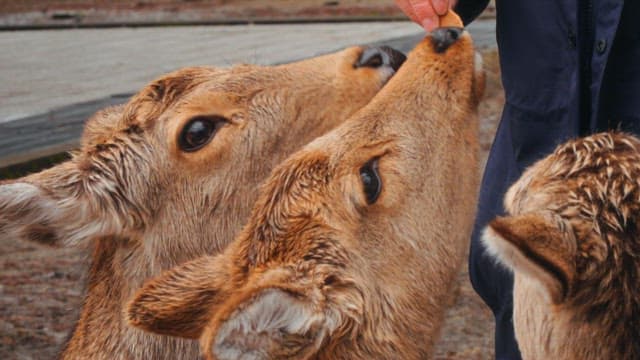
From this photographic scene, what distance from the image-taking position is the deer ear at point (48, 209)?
5.37m

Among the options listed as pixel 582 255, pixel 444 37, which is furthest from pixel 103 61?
pixel 582 255

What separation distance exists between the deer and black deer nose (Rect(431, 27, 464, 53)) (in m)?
0.49

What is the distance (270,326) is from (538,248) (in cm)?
120

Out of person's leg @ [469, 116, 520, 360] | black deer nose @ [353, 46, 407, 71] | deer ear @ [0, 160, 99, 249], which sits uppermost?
black deer nose @ [353, 46, 407, 71]

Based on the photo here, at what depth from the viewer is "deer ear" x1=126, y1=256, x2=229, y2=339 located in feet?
15.3

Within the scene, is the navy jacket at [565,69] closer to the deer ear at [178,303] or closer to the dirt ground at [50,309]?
the deer ear at [178,303]

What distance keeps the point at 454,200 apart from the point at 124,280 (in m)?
1.61

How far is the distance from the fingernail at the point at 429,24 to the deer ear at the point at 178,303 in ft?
4.80

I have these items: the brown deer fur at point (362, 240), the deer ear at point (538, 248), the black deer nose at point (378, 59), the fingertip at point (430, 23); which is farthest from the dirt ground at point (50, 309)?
the deer ear at point (538, 248)

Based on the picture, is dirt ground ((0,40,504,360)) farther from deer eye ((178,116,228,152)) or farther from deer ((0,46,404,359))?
deer eye ((178,116,228,152))

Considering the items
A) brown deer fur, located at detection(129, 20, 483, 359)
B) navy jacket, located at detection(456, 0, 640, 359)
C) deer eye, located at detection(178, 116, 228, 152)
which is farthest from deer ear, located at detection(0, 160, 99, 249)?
navy jacket, located at detection(456, 0, 640, 359)

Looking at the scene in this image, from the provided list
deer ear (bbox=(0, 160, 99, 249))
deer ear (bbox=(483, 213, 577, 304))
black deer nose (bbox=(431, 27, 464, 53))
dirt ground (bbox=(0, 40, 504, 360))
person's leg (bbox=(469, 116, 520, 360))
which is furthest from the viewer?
dirt ground (bbox=(0, 40, 504, 360))

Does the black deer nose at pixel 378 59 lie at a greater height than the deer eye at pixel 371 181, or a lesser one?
greater

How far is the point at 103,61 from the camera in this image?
55.5 feet
